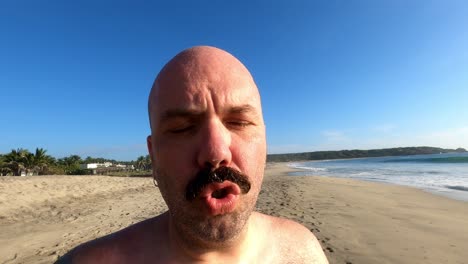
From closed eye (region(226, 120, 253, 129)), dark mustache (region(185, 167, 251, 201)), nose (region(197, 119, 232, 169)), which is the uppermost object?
closed eye (region(226, 120, 253, 129))

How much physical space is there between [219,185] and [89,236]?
8342mm

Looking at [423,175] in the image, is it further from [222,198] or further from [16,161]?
[16,161]

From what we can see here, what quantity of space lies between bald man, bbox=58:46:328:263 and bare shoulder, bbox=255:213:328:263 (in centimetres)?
20

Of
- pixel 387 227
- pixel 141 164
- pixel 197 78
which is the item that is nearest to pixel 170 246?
pixel 197 78

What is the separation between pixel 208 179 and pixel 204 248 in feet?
1.14

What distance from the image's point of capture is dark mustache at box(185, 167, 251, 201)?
1.00m

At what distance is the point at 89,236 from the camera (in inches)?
317

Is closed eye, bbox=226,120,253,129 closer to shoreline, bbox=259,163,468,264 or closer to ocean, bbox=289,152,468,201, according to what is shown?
shoreline, bbox=259,163,468,264

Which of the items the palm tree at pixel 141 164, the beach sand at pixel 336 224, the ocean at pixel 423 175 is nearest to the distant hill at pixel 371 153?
the palm tree at pixel 141 164

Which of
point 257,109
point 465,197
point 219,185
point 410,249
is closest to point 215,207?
point 219,185

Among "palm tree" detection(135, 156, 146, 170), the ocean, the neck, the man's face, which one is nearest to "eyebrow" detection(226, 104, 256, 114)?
the man's face

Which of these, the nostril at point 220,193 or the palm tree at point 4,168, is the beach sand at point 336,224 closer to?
the nostril at point 220,193

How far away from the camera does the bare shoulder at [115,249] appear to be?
1.24m

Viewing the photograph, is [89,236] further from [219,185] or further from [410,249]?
[219,185]
